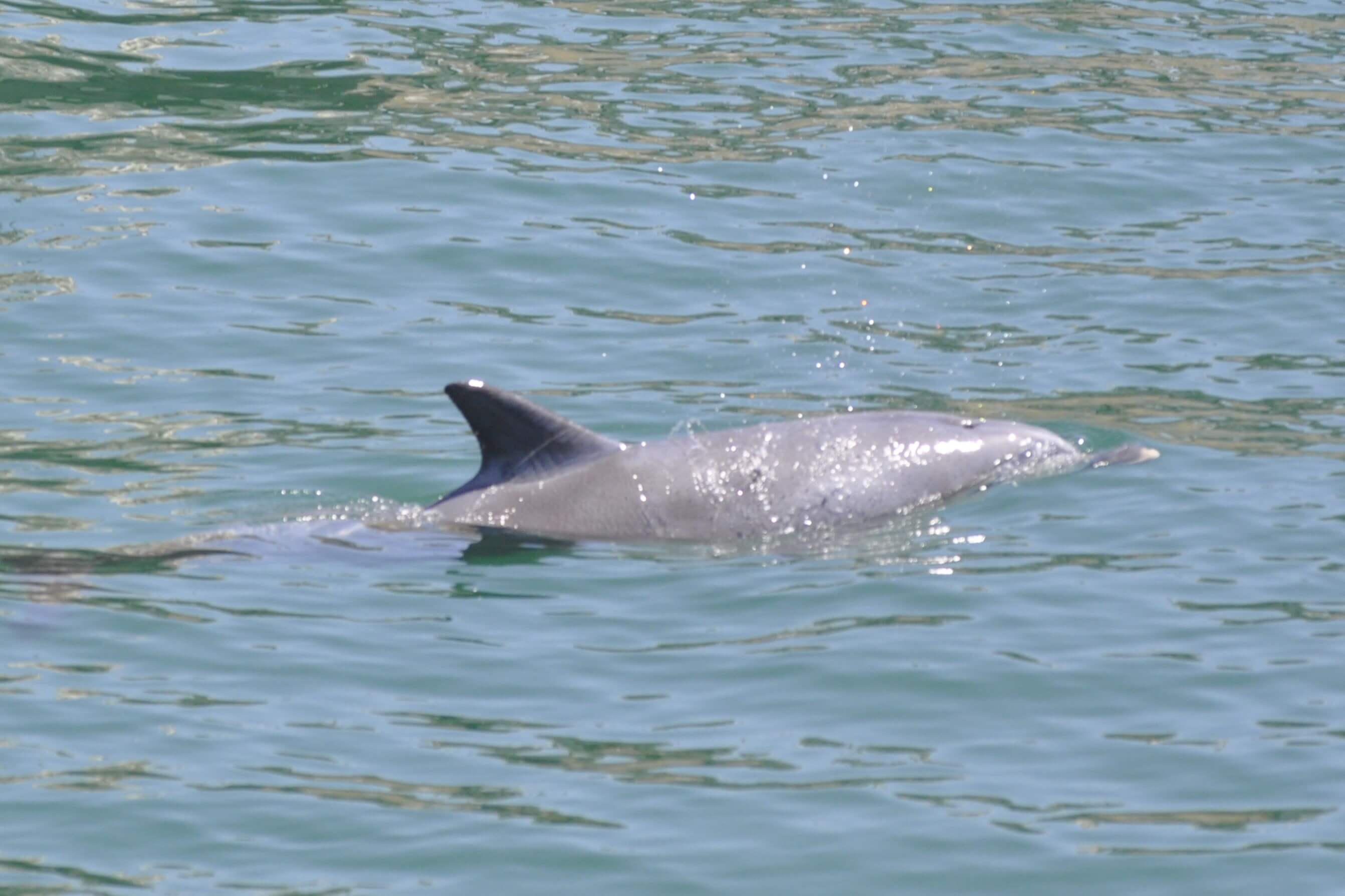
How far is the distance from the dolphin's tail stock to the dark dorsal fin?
259 centimetres

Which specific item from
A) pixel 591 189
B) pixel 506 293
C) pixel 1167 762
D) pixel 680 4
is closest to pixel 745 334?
pixel 506 293

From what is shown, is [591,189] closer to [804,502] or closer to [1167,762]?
[804,502]

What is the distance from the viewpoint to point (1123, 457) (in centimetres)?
1166

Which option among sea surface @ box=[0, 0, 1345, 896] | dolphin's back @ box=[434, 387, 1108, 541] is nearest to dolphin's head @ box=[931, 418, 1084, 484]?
dolphin's back @ box=[434, 387, 1108, 541]

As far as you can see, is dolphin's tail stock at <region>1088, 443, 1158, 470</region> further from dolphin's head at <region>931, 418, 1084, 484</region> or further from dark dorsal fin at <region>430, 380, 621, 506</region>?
dark dorsal fin at <region>430, 380, 621, 506</region>

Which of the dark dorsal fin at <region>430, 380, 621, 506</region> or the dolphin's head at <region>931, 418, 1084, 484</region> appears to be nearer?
the dark dorsal fin at <region>430, 380, 621, 506</region>

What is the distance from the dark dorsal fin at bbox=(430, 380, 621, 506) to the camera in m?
10.3

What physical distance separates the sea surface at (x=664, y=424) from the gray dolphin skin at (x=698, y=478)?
0.70 ft

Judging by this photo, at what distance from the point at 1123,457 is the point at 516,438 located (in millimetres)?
3259

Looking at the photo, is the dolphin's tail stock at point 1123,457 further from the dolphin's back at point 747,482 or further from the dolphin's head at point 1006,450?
the dolphin's back at point 747,482

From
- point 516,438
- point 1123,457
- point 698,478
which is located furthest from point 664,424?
point 1123,457

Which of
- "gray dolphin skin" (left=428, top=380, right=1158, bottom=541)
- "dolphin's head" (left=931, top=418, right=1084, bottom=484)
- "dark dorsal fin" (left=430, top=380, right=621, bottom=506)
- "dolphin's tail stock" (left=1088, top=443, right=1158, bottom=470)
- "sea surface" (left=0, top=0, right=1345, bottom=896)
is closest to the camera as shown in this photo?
"sea surface" (left=0, top=0, right=1345, bottom=896)

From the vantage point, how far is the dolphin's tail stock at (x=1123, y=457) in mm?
11641

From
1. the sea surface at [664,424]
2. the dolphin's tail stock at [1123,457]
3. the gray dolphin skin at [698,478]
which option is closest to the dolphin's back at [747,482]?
the gray dolphin skin at [698,478]
